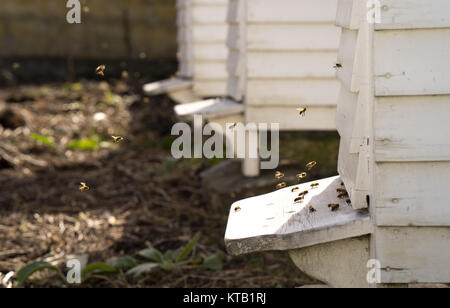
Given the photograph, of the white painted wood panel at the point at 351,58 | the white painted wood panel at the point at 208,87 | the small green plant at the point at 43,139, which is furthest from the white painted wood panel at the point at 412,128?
the small green plant at the point at 43,139

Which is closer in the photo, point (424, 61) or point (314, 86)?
point (424, 61)

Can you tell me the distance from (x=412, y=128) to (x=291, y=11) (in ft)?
8.96

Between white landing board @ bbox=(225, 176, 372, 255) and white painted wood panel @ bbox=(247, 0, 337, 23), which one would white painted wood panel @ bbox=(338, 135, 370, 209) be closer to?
white landing board @ bbox=(225, 176, 372, 255)

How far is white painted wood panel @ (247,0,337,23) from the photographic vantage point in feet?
16.6

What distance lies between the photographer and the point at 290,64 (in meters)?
5.16

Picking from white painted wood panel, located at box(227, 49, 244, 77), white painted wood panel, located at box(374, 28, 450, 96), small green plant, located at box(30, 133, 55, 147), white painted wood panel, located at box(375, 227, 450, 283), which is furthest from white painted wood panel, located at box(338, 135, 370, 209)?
small green plant, located at box(30, 133, 55, 147)

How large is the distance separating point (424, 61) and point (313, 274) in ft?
3.27

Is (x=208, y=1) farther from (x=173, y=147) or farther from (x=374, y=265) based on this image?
(x=374, y=265)

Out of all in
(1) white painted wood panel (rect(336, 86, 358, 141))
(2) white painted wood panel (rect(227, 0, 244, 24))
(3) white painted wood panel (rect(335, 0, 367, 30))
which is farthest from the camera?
(2) white painted wood panel (rect(227, 0, 244, 24))

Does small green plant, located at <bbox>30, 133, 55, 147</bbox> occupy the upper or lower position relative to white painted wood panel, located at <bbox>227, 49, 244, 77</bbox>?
lower

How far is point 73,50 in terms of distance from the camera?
13.0 meters

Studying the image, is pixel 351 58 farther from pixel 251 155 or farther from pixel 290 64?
pixel 251 155

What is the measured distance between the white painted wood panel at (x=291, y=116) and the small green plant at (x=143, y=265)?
131cm
